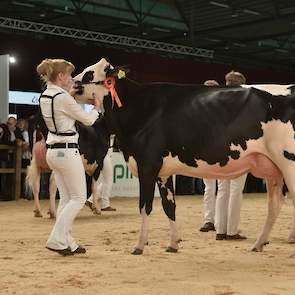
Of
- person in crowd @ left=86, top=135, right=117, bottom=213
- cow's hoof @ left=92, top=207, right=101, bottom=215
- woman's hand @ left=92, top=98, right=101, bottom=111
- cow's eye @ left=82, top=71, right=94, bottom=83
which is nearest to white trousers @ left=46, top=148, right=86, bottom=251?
woman's hand @ left=92, top=98, right=101, bottom=111

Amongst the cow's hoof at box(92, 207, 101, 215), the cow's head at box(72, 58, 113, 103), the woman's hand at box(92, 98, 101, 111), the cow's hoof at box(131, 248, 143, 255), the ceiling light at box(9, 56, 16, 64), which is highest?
the ceiling light at box(9, 56, 16, 64)

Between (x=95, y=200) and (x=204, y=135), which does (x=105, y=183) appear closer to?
(x=95, y=200)

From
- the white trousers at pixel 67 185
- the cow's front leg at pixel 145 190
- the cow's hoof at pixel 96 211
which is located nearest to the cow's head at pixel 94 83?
the white trousers at pixel 67 185

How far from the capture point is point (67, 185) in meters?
6.01

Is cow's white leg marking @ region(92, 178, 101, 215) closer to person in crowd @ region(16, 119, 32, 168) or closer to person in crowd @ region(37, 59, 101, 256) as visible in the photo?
person in crowd @ region(16, 119, 32, 168)

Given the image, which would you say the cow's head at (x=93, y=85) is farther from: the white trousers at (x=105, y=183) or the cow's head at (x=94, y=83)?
the white trousers at (x=105, y=183)

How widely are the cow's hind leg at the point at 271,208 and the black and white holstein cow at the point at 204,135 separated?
10 mm

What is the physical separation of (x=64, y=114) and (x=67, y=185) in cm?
68

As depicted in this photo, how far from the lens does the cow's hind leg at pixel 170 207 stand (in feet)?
20.8

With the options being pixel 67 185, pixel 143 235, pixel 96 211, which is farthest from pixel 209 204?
pixel 96 211

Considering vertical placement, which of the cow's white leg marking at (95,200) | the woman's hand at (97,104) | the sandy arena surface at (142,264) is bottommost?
the sandy arena surface at (142,264)

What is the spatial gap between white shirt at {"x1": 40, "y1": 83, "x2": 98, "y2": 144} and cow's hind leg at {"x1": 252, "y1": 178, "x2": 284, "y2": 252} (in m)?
Result: 2.00

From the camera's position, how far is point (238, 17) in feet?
70.4

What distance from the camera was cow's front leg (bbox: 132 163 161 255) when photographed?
6.08m
